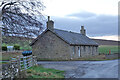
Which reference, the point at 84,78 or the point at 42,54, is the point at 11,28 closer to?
the point at 84,78

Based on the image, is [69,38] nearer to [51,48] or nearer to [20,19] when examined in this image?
[51,48]

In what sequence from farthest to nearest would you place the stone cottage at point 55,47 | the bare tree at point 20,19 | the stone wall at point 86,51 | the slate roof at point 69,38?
the stone wall at point 86,51, the slate roof at point 69,38, the stone cottage at point 55,47, the bare tree at point 20,19

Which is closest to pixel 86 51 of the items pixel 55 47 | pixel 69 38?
pixel 69 38

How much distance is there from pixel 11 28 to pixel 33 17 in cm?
200

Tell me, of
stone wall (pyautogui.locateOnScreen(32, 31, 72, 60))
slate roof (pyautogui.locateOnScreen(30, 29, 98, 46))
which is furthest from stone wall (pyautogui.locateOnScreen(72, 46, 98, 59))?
stone wall (pyautogui.locateOnScreen(32, 31, 72, 60))

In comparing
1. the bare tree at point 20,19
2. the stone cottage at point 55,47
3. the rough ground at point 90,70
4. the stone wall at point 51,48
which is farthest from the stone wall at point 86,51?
the bare tree at point 20,19

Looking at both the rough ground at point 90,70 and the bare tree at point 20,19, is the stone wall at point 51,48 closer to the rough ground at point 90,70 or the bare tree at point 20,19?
the rough ground at point 90,70

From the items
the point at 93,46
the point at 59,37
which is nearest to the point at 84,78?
the point at 59,37

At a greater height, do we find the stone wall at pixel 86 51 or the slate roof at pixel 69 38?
the slate roof at pixel 69 38

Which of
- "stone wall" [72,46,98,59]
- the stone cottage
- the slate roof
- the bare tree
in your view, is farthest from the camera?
"stone wall" [72,46,98,59]

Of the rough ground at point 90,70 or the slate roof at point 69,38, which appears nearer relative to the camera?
the rough ground at point 90,70

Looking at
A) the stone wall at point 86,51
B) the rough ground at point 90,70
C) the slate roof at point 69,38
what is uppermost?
the slate roof at point 69,38

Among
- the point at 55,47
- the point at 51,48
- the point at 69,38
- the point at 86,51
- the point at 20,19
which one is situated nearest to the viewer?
the point at 20,19

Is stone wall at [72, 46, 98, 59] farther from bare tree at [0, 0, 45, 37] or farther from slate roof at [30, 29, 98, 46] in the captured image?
bare tree at [0, 0, 45, 37]
